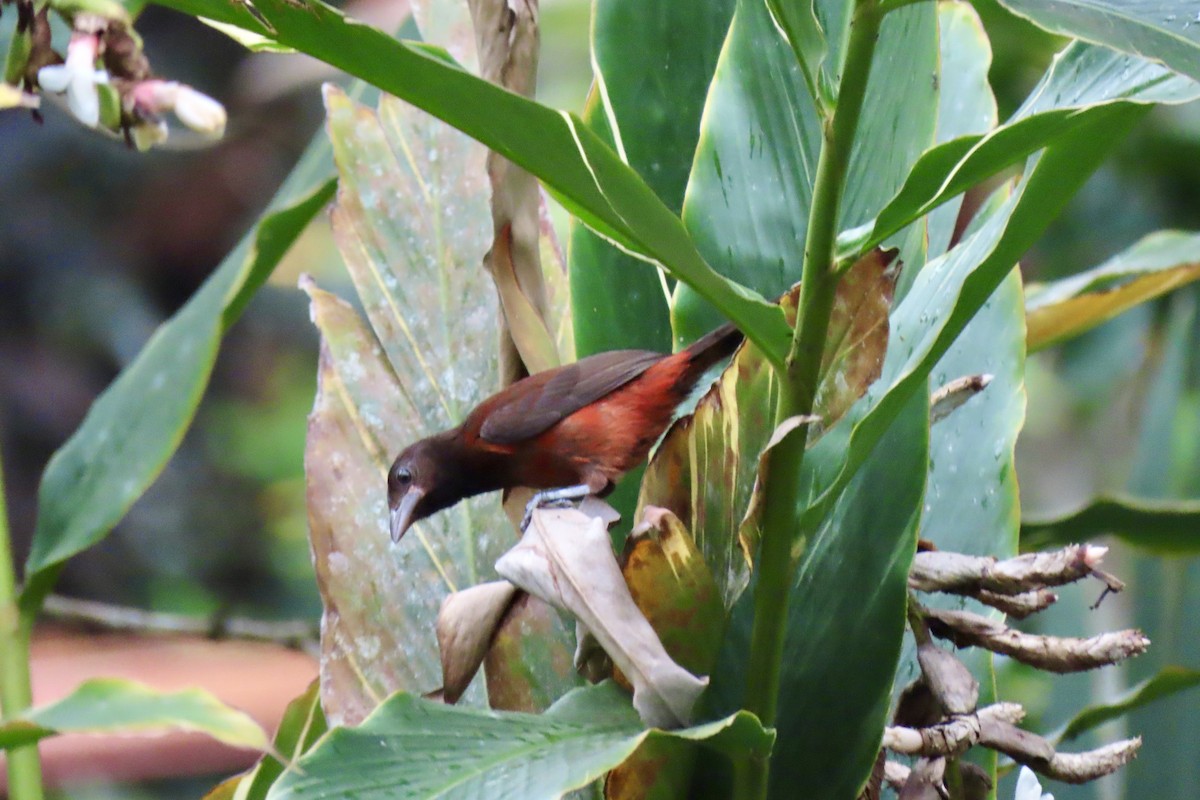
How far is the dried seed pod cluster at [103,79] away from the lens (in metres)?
0.59

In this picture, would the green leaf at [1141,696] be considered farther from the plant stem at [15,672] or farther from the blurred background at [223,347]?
the blurred background at [223,347]

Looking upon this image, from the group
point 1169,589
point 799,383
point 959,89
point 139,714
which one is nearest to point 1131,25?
point 799,383

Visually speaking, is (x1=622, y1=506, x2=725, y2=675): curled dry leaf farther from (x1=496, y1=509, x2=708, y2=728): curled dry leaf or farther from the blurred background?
the blurred background

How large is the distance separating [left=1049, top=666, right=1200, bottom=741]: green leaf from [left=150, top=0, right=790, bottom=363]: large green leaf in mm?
515

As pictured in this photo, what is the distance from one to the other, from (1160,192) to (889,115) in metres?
1.34

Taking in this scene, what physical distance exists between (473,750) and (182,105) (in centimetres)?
34

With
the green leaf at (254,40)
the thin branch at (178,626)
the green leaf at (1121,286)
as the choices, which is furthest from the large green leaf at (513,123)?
the thin branch at (178,626)

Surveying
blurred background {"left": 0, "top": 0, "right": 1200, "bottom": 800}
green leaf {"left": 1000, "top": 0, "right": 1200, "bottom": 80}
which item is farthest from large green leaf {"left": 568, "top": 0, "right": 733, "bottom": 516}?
blurred background {"left": 0, "top": 0, "right": 1200, "bottom": 800}

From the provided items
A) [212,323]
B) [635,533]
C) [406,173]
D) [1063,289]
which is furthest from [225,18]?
[1063,289]

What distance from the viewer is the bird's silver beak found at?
73 cm

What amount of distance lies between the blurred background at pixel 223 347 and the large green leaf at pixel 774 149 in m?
1.02

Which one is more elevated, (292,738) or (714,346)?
(714,346)

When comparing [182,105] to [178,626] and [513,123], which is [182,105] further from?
[178,626]

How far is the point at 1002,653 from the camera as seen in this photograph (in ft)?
1.94
